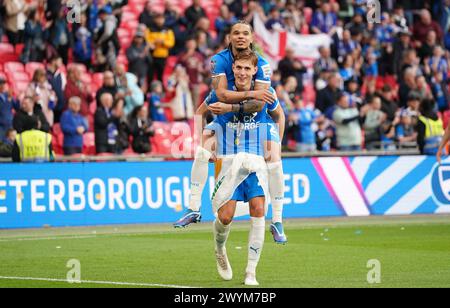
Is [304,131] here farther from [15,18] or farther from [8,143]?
[15,18]

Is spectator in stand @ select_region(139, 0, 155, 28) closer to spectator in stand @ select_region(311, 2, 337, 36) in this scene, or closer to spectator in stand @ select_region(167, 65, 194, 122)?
spectator in stand @ select_region(167, 65, 194, 122)

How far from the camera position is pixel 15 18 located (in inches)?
1064

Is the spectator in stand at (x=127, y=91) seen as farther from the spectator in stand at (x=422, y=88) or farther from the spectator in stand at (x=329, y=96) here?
the spectator in stand at (x=422, y=88)

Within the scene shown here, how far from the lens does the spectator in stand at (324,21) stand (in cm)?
3120

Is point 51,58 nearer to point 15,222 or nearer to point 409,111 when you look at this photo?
point 15,222

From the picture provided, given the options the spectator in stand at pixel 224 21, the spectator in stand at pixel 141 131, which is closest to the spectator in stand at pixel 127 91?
the spectator in stand at pixel 141 131

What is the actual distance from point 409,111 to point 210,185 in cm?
628

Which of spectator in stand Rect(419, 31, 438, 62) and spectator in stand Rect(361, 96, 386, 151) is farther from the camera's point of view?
spectator in stand Rect(419, 31, 438, 62)

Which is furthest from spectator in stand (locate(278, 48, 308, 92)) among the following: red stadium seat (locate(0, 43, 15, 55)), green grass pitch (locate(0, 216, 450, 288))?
red stadium seat (locate(0, 43, 15, 55))

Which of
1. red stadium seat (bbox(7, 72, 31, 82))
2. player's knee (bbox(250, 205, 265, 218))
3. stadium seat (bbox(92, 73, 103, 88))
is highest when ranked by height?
red stadium seat (bbox(7, 72, 31, 82))

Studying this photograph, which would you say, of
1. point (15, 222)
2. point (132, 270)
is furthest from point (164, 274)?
point (15, 222)

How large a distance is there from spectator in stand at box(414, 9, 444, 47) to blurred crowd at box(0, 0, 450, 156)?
6 centimetres

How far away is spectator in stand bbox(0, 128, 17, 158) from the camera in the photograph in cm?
2367

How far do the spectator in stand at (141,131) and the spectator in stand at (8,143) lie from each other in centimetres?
266
